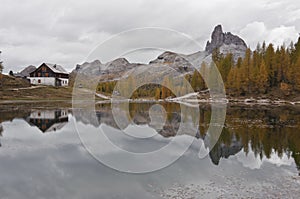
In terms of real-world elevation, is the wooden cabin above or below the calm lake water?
above

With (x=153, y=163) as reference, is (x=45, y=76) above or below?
above

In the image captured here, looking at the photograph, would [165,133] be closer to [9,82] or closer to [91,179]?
[91,179]

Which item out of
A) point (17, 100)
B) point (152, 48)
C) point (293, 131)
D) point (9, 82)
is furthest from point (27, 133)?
point (9, 82)

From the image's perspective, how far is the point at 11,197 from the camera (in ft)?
42.4

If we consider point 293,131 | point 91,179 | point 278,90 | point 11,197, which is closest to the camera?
point 11,197

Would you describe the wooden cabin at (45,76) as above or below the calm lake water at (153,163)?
above

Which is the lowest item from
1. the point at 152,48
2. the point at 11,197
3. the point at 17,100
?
the point at 11,197

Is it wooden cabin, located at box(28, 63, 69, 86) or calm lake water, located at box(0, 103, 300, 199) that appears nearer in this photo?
calm lake water, located at box(0, 103, 300, 199)

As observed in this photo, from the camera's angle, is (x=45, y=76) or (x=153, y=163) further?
(x=45, y=76)

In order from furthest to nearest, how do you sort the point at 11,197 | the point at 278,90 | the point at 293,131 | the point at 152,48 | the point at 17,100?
the point at 278,90
the point at 17,100
the point at 152,48
the point at 293,131
the point at 11,197

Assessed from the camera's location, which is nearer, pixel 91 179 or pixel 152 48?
pixel 91 179

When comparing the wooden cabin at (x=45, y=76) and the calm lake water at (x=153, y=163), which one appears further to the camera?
the wooden cabin at (x=45, y=76)

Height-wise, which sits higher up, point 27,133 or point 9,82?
point 9,82

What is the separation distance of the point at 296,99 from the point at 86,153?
79.7 metres
